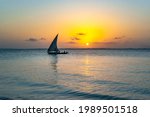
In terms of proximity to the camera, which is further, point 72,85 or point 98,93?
point 72,85

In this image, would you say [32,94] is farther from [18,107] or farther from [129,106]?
[129,106]

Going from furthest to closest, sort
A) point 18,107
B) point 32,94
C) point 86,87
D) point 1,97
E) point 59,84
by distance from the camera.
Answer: point 59,84 < point 86,87 < point 32,94 < point 1,97 < point 18,107

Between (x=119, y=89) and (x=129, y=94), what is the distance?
5.23ft

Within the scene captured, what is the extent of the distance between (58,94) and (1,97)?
134 inches

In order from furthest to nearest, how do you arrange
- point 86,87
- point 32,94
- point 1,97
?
point 86,87 → point 32,94 → point 1,97

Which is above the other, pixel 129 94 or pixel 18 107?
pixel 18 107

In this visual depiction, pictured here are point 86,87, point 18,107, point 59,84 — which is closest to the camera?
point 18,107

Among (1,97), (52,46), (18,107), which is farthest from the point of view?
(52,46)

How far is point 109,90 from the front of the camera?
57.1 feet

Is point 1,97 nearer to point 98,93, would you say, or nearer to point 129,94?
point 98,93

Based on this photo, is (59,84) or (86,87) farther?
(59,84)

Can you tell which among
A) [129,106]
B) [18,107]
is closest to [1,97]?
[18,107]

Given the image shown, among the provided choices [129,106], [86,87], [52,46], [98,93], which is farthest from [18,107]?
[52,46]

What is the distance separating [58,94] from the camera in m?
16.4
